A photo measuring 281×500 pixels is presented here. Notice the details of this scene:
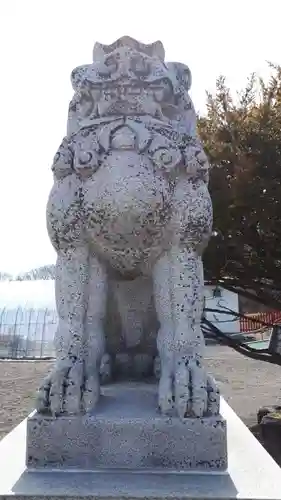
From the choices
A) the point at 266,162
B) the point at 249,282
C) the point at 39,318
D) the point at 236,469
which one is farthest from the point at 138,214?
the point at 39,318

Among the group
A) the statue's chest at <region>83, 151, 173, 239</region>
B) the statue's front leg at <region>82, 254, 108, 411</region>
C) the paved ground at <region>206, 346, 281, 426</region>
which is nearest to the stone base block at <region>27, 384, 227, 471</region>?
the statue's front leg at <region>82, 254, 108, 411</region>

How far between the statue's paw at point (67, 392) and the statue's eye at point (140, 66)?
1.27 metres

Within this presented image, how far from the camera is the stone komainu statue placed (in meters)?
2.37

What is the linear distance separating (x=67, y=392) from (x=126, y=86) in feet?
4.22

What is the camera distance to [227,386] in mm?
9922

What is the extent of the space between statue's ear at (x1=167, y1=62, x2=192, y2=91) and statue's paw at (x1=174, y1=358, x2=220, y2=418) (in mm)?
1261

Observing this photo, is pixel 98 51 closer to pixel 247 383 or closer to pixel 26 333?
pixel 247 383

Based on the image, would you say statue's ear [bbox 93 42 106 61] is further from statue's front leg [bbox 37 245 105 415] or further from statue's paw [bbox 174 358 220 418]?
statue's paw [bbox 174 358 220 418]

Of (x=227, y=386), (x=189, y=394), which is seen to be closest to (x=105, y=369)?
(x=189, y=394)

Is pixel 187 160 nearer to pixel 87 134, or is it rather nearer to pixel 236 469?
pixel 87 134

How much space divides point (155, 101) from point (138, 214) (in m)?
0.55

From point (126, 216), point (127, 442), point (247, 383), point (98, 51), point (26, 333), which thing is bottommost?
point (127, 442)

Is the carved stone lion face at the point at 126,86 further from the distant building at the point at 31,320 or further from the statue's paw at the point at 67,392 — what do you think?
the distant building at the point at 31,320

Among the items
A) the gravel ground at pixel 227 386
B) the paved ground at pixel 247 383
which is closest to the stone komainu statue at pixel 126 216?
the gravel ground at pixel 227 386
